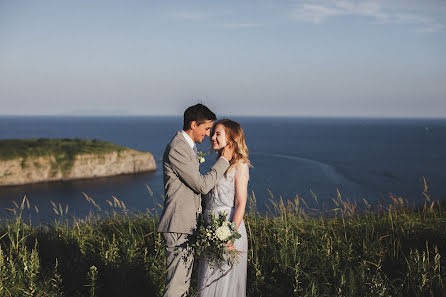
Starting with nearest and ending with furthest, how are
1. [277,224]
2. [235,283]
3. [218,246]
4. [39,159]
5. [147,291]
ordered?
[218,246] < [235,283] < [147,291] < [277,224] < [39,159]

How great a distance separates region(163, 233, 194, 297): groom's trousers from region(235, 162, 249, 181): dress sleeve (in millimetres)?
910

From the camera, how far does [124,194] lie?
81812 millimetres

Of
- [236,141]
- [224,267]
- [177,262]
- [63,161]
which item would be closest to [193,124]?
[236,141]

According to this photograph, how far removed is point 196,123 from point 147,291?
105 inches

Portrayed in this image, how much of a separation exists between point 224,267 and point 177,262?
55 cm

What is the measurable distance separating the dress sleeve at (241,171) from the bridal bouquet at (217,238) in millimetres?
467

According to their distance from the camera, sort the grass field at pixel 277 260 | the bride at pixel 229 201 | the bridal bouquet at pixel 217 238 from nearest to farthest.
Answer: the bridal bouquet at pixel 217 238 → the bride at pixel 229 201 → the grass field at pixel 277 260

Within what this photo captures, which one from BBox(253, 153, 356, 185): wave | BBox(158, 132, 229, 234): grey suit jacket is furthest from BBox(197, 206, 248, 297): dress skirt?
BBox(253, 153, 356, 185): wave

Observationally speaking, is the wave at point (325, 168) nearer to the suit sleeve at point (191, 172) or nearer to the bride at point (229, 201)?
the bride at point (229, 201)

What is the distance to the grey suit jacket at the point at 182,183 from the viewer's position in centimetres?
411

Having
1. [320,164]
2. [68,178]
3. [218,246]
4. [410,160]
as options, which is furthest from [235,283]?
[410,160]

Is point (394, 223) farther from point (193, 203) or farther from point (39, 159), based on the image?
→ point (39, 159)

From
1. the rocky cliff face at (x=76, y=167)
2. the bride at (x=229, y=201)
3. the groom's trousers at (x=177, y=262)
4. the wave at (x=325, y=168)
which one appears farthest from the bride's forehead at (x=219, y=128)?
the rocky cliff face at (x=76, y=167)

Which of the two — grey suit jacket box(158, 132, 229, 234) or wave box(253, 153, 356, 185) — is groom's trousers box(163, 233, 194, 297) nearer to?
grey suit jacket box(158, 132, 229, 234)
